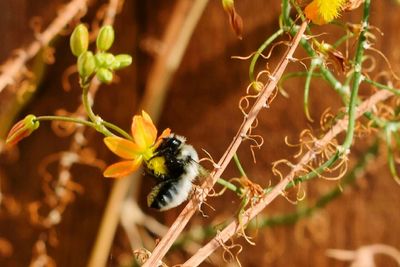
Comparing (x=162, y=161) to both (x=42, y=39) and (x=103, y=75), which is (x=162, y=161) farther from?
(x=42, y=39)

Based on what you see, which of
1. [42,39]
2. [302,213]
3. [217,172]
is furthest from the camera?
[302,213]

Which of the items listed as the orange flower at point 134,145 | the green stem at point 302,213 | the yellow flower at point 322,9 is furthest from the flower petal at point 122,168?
the green stem at point 302,213

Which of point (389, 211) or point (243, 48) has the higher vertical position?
point (243, 48)

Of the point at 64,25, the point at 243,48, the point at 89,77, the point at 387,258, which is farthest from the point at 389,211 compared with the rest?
the point at 89,77

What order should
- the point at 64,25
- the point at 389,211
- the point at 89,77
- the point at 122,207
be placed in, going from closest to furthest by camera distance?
the point at 89,77
the point at 64,25
the point at 389,211
the point at 122,207

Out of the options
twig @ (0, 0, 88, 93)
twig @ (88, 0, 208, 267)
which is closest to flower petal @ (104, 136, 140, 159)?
twig @ (0, 0, 88, 93)

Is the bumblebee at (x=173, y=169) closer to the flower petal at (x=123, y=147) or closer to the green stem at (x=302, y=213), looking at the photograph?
the flower petal at (x=123, y=147)

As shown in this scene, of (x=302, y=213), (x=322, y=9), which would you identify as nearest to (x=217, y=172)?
(x=322, y=9)

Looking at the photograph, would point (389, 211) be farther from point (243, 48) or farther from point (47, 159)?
point (47, 159)
